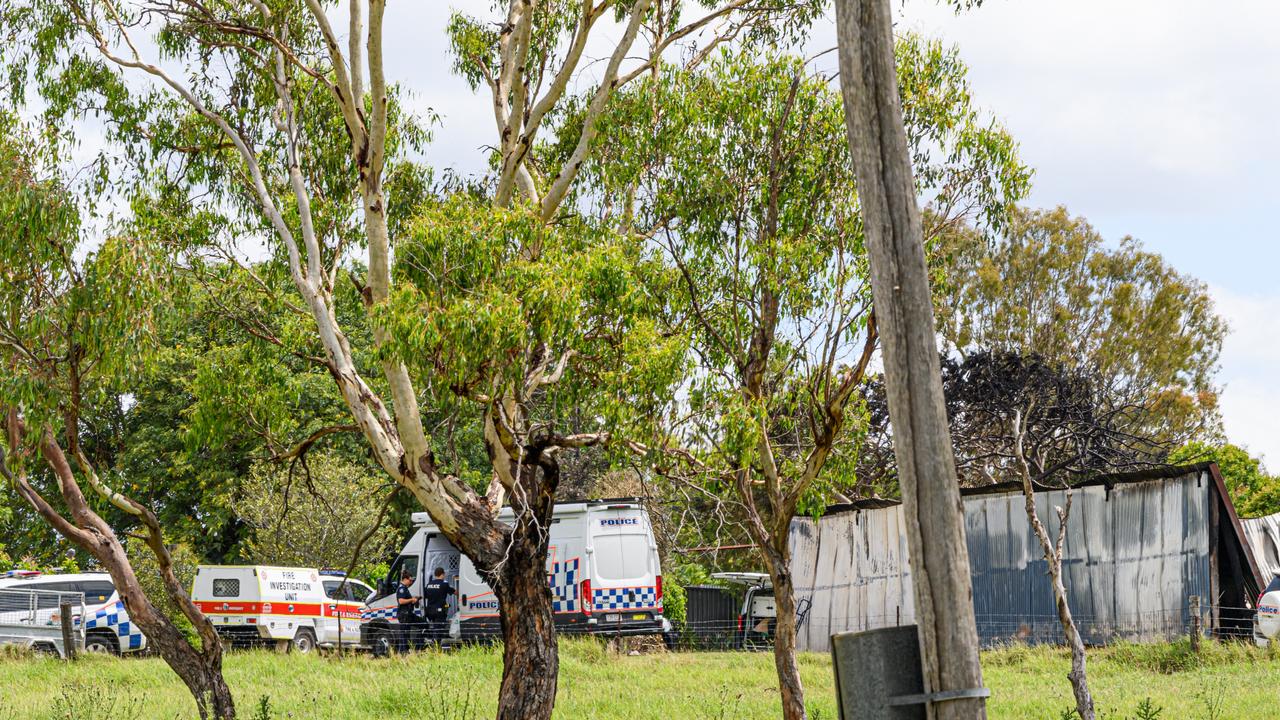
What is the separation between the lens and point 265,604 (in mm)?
24078

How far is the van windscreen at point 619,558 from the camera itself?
2112cm

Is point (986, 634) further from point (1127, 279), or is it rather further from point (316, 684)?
point (1127, 279)

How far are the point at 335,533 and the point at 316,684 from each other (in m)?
14.7

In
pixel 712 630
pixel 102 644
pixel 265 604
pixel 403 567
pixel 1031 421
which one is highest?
pixel 1031 421

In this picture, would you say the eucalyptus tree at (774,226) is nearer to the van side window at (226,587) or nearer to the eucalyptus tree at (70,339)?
the eucalyptus tree at (70,339)

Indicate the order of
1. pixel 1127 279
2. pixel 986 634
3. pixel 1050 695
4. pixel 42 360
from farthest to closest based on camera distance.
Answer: pixel 1127 279 → pixel 986 634 → pixel 1050 695 → pixel 42 360

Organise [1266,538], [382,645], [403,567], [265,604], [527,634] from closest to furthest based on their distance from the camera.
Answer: [527,634]
[1266,538]
[382,645]
[403,567]
[265,604]

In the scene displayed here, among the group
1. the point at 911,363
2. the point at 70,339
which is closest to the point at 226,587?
the point at 70,339

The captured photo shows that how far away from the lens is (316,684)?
1622 cm

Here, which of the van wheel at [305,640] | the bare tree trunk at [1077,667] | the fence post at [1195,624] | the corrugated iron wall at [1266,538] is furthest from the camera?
the van wheel at [305,640]

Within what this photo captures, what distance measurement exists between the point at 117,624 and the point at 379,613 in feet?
16.8

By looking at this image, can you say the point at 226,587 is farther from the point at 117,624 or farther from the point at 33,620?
the point at 33,620

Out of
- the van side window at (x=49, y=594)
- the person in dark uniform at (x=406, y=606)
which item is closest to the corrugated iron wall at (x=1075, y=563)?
the person in dark uniform at (x=406, y=606)

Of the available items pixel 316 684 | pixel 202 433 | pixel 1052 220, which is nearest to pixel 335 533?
pixel 316 684
